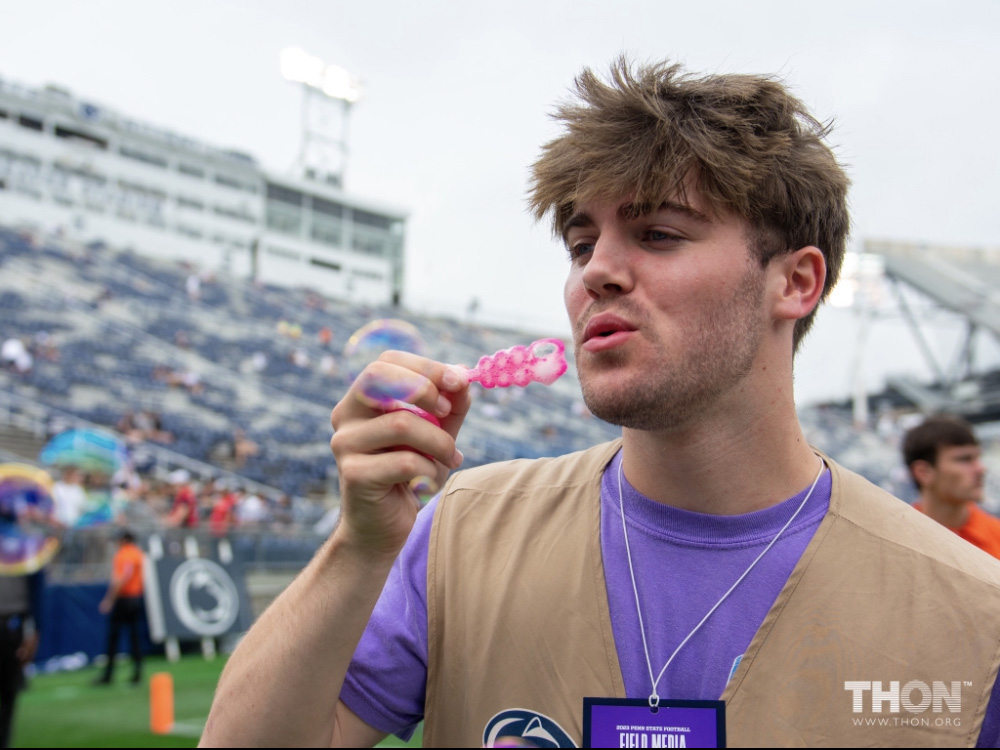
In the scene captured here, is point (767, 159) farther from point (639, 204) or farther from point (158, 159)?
point (158, 159)

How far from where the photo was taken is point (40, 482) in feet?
17.6

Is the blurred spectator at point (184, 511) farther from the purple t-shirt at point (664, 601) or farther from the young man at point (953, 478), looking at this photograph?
the purple t-shirt at point (664, 601)

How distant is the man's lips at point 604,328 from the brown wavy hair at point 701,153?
0.85 ft

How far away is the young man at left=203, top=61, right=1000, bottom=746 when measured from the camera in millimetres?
1580

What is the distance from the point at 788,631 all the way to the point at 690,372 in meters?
0.55

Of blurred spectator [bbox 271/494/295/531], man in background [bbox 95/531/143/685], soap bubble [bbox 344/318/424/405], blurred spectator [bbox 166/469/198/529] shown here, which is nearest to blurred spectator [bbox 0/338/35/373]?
blurred spectator [bbox 271/494/295/531]

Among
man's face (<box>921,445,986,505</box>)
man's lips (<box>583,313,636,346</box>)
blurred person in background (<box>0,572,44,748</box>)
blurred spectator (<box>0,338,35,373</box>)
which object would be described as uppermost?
blurred spectator (<box>0,338,35,373</box>)

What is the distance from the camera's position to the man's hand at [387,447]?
147 cm

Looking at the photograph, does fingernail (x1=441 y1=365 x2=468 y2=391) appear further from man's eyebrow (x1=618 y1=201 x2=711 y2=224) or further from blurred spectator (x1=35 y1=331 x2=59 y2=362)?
blurred spectator (x1=35 y1=331 x2=59 y2=362)

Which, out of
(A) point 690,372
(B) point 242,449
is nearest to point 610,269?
(A) point 690,372

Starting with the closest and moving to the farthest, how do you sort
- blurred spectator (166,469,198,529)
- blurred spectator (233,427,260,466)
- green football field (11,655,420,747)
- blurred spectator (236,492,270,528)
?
green football field (11,655,420,747), blurred spectator (166,469,198,529), blurred spectator (236,492,270,528), blurred spectator (233,427,260,466)

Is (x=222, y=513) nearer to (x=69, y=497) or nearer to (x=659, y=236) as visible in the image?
(x=69, y=497)

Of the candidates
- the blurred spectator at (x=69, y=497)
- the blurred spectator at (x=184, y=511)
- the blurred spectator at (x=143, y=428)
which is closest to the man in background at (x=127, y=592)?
the blurred spectator at (x=184, y=511)

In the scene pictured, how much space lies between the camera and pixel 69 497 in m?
5.86
